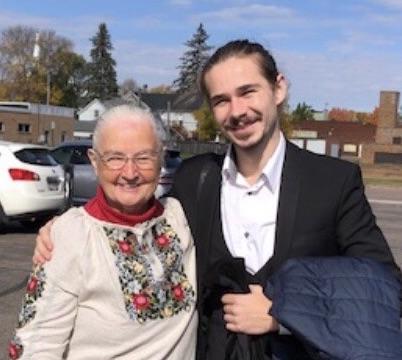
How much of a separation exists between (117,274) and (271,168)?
2.01 ft

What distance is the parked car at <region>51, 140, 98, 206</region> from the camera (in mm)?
14352

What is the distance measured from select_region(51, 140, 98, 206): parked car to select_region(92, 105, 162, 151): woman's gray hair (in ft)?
37.5

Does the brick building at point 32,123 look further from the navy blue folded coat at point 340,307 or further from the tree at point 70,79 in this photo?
the navy blue folded coat at point 340,307

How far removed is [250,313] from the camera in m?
2.27

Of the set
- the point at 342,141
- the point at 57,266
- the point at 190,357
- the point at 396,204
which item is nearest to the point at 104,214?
the point at 57,266

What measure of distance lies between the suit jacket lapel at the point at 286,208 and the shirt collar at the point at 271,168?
2 centimetres

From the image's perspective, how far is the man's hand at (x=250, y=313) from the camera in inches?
88.2

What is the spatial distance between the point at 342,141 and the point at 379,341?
9763 centimetres

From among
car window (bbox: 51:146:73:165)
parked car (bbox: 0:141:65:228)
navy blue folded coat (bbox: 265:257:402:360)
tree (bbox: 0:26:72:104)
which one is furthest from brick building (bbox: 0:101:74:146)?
navy blue folded coat (bbox: 265:257:402:360)

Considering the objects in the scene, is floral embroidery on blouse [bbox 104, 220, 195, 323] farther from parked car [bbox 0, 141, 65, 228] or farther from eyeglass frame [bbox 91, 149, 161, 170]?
parked car [bbox 0, 141, 65, 228]

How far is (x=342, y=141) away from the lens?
97875 millimetres

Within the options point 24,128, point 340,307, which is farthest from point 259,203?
point 24,128

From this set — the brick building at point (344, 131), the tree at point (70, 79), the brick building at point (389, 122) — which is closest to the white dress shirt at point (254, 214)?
the brick building at point (389, 122)

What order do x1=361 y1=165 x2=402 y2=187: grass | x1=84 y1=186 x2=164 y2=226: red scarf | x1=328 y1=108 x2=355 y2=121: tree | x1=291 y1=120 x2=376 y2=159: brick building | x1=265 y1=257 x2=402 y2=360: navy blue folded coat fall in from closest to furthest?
x1=265 y1=257 x2=402 y2=360: navy blue folded coat < x1=84 y1=186 x2=164 y2=226: red scarf < x1=361 y1=165 x2=402 y2=187: grass < x1=291 y1=120 x2=376 y2=159: brick building < x1=328 y1=108 x2=355 y2=121: tree
